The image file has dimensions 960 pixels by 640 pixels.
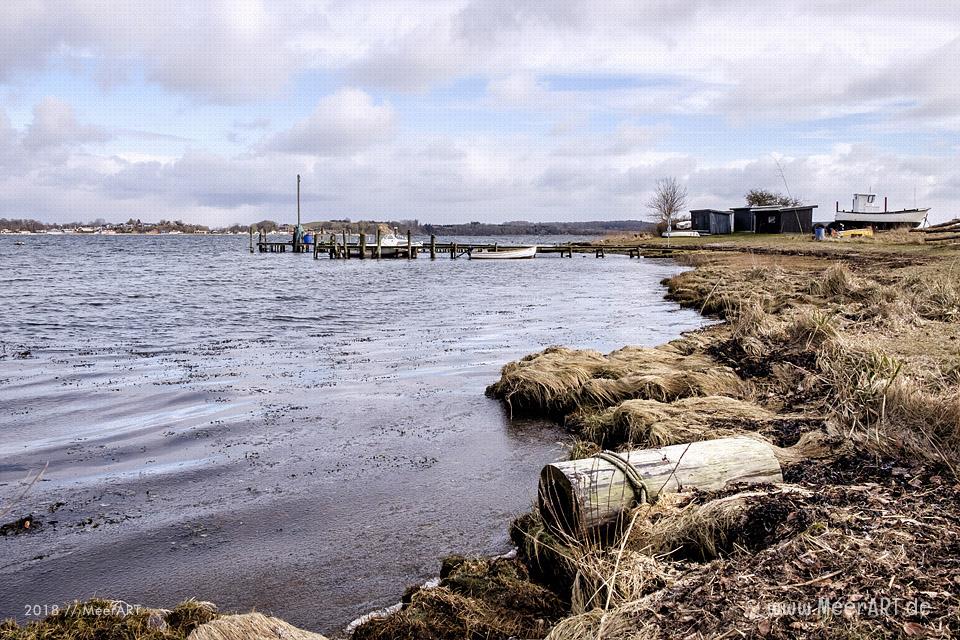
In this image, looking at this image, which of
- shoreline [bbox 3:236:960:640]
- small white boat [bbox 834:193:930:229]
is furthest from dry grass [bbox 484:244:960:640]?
small white boat [bbox 834:193:930:229]

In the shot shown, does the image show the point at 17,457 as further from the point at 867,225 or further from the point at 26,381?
the point at 867,225

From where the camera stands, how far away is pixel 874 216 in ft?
198

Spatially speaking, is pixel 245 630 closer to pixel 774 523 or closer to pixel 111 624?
pixel 111 624

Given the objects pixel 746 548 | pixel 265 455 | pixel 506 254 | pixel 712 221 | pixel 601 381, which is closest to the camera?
pixel 746 548

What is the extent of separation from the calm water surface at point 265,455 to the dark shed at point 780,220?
5327 centimetres

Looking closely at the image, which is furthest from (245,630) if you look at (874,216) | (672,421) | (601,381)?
(874,216)

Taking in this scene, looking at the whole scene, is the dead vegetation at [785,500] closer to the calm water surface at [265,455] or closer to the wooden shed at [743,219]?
the calm water surface at [265,455]

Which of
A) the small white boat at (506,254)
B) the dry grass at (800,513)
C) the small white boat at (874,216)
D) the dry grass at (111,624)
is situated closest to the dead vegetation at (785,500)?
the dry grass at (800,513)

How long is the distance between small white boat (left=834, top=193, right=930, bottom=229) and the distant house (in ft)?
38.9

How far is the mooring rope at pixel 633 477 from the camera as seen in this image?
186 inches

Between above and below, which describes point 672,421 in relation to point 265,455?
above

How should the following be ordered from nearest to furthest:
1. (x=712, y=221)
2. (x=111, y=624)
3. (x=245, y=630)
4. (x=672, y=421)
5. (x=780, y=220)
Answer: (x=245, y=630) < (x=111, y=624) < (x=672, y=421) < (x=780, y=220) < (x=712, y=221)

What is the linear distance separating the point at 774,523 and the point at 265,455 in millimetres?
5418

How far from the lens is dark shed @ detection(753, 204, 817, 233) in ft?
215
